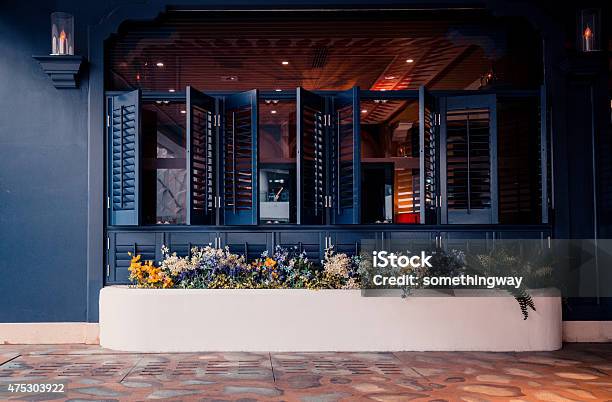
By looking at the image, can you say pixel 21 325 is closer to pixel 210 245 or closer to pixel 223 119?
pixel 210 245

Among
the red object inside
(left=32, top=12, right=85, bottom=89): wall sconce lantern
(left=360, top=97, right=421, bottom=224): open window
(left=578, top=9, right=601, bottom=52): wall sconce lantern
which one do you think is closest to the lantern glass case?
(left=32, top=12, right=85, bottom=89): wall sconce lantern

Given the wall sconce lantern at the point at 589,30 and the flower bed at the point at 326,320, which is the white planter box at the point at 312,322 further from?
the wall sconce lantern at the point at 589,30

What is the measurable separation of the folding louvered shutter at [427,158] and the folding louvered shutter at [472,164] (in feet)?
0.43

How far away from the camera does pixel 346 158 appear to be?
7.00 meters

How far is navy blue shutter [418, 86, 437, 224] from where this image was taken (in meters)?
6.76

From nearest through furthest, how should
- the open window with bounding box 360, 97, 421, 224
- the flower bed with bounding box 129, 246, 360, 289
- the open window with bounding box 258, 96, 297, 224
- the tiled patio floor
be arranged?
the tiled patio floor, the flower bed with bounding box 129, 246, 360, 289, the open window with bounding box 360, 97, 421, 224, the open window with bounding box 258, 96, 297, 224

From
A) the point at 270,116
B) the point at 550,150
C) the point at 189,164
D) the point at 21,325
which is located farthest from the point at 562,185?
the point at 21,325

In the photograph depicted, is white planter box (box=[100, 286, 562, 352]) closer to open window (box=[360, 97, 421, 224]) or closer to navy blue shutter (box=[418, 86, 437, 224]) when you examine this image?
navy blue shutter (box=[418, 86, 437, 224])

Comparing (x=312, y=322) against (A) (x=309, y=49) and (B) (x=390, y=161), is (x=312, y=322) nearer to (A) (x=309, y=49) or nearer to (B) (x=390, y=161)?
(B) (x=390, y=161)

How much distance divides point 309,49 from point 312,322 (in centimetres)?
330

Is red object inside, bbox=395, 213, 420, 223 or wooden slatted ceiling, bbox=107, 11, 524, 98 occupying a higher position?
wooden slatted ceiling, bbox=107, 11, 524, 98

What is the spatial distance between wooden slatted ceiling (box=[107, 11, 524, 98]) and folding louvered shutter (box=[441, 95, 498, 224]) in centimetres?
52

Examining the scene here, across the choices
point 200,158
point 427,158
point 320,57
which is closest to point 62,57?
point 200,158

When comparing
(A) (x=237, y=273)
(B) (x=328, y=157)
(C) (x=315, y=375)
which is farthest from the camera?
(B) (x=328, y=157)
